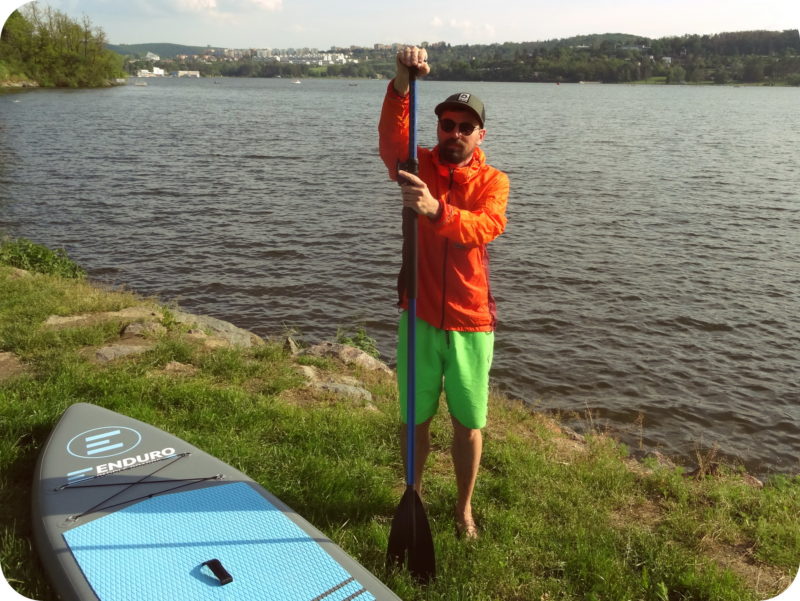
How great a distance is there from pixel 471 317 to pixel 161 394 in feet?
11.0

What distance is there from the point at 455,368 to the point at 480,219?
0.96 metres

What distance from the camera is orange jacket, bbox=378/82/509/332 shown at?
157 inches

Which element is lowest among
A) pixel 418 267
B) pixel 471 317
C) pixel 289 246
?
pixel 289 246

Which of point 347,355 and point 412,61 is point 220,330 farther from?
point 412,61

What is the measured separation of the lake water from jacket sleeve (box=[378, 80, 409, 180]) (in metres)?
6.47

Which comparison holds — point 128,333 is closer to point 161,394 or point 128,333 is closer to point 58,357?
point 58,357

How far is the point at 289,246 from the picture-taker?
58.1ft

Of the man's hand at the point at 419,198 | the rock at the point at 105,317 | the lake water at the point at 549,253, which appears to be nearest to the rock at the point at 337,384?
the rock at the point at 105,317

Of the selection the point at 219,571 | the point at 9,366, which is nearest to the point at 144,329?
the point at 9,366

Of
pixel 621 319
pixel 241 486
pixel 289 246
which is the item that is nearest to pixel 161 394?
pixel 241 486

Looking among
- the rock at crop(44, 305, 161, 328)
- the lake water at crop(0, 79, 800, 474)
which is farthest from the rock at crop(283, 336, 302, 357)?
the lake water at crop(0, 79, 800, 474)

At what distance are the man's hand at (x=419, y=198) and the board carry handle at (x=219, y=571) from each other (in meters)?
2.34

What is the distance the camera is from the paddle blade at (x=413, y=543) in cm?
389

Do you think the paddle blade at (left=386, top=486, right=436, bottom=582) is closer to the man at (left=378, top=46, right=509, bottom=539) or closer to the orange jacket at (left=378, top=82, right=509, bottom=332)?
the man at (left=378, top=46, right=509, bottom=539)
